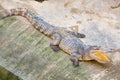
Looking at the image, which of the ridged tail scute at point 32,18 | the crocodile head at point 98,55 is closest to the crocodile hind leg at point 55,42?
the ridged tail scute at point 32,18

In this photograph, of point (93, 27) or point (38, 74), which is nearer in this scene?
point (38, 74)

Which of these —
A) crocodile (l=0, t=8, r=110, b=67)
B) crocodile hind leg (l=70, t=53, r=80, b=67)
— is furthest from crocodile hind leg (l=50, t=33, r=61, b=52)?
crocodile hind leg (l=70, t=53, r=80, b=67)

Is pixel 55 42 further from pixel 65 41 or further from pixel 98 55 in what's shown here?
pixel 98 55

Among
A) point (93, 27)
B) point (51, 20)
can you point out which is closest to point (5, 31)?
point (51, 20)

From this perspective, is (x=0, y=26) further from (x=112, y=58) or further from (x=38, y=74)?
(x=112, y=58)

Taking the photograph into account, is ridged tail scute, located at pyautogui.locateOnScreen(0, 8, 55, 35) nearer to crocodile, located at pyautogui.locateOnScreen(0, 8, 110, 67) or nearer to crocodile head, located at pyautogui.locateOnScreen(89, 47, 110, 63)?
crocodile, located at pyautogui.locateOnScreen(0, 8, 110, 67)

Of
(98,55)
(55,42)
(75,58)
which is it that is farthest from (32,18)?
(98,55)

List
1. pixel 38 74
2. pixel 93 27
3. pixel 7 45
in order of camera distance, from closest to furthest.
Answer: pixel 38 74 < pixel 7 45 < pixel 93 27
